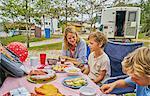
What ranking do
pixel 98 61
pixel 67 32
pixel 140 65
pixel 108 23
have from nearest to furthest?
pixel 140 65
pixel 98 61
pixel 67 32
pixel 108 23

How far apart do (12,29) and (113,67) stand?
3.80 metres

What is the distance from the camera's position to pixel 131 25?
5539 millimetres

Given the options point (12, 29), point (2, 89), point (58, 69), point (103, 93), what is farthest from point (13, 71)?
point (12, 29)

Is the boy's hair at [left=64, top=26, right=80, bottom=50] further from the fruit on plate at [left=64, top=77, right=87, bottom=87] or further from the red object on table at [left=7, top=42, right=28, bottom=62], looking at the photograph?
the fruit on plate at [left=64, top=77, right=87, bottom=87]

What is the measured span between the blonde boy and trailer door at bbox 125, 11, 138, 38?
3.91 m

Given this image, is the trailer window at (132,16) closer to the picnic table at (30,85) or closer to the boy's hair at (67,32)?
the boy's hair at (67,32)

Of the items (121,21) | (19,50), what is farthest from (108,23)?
(19,50)

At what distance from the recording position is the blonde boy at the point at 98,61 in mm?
1783

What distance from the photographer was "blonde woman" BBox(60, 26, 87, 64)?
7.24ft

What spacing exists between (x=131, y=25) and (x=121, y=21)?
37 cm

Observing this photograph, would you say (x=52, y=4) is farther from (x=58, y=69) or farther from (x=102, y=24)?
(x=58, y=69)

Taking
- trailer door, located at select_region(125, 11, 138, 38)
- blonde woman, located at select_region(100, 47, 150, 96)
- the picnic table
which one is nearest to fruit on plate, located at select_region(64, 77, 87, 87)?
the picnic table

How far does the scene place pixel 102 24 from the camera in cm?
577

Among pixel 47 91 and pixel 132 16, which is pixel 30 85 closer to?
pixel 47 91
